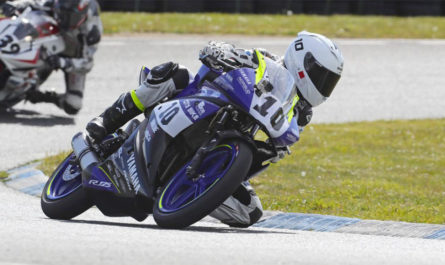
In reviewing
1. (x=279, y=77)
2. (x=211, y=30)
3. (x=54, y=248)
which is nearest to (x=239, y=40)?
(x=211, y=30)

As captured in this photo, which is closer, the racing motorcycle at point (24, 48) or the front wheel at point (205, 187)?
the front wheel at point (205, 187)

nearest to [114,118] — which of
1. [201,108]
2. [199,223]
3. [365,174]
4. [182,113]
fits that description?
[182,113]

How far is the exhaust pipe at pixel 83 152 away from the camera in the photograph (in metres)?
6.46

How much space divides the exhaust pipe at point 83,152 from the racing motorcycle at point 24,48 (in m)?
4.81

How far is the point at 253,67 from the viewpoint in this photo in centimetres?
613

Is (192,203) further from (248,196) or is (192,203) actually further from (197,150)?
(248,196)

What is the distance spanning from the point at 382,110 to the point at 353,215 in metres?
6.80

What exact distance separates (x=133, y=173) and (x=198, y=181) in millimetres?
642

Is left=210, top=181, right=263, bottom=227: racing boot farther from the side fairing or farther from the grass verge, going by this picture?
the grass verge

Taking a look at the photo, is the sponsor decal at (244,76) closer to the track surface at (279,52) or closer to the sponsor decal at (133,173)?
the sponsor decal at (133,173)

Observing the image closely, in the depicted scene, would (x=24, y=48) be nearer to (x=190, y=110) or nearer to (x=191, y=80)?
(x=191, y=80)

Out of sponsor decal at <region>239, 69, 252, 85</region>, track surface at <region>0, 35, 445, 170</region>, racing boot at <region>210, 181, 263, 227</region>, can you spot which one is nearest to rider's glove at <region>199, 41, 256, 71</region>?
sponsor decal at <region>239, 69, 252, 85</region>

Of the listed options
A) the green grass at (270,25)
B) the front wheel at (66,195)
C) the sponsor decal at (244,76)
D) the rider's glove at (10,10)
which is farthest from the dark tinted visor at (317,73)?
the green grass at (270,25)

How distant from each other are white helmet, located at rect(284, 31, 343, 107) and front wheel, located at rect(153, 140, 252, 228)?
820mm
